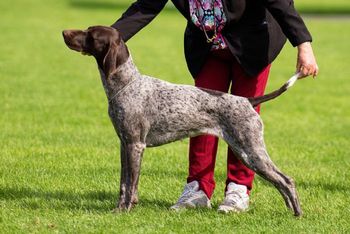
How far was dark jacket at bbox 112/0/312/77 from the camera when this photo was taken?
21.8 feet

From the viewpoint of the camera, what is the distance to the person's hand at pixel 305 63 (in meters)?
6.32

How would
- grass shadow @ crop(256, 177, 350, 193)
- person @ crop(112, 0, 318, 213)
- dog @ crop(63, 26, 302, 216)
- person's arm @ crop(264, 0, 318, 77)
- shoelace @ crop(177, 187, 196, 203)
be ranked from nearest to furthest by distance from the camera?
1. dog @ crop(63, 26, 302, 216)
2. person's arm @ crop(264, 0, 318, 77)
3. person @ crop(112, 0, 318, 213)
4. shoelace @ crop(177, 187, 196, 203)
5. grass shadow @ crop(256, 177, 350, 193)

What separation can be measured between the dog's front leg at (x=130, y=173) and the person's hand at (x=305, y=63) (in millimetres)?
1228

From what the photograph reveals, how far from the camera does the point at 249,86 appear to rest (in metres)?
6.90

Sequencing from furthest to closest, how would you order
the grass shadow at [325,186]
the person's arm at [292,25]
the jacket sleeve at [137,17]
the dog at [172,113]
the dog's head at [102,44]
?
the grass shadow at [325,186] → the jacket sleeve at [137,17] → the person's arm at [292,25] → the dog at [172,113] → the dog's head at [102,44]

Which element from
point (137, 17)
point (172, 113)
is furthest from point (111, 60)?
point (137, 17)

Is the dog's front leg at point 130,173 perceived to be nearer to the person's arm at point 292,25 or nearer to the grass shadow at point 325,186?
the person's arm at point 292,25

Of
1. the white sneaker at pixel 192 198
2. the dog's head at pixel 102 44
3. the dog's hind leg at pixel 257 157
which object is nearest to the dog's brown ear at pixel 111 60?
the dog's head at pixel 102 44

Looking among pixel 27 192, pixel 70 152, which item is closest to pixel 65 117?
pixel 70 152

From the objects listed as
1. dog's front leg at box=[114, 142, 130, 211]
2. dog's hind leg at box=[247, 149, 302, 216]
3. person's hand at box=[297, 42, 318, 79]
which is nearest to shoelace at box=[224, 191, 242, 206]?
dog's hind leg at box=[247, 149, 302, 216]

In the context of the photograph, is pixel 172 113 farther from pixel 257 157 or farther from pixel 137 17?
pixel 137 17

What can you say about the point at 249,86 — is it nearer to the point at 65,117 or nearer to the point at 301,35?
the point at 301,35

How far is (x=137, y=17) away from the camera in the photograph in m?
6.80

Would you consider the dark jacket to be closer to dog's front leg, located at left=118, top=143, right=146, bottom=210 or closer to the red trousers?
the red trousers
